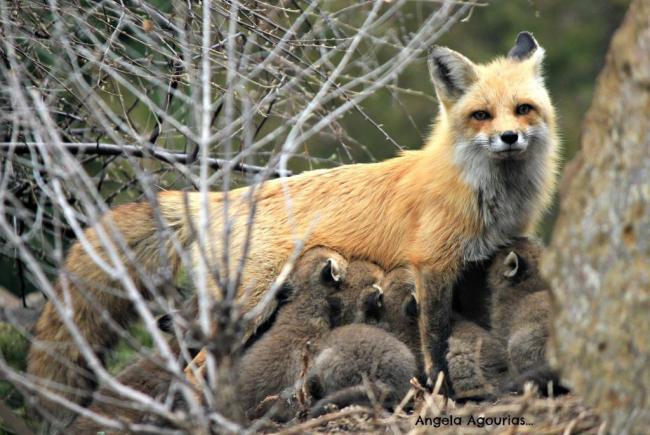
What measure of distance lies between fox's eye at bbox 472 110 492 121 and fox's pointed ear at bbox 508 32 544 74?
876 mm

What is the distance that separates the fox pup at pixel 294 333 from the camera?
7.78m

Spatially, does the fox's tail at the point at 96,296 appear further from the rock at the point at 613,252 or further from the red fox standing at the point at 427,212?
the rock at the point at 613,252

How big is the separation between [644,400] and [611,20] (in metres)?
27.6

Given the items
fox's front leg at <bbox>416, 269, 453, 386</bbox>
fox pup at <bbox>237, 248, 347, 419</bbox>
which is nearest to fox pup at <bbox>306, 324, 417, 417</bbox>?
fox pup at <bbox>237, 248, 347, 419</bbox>

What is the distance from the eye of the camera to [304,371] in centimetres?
748

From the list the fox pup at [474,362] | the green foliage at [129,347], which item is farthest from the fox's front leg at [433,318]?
the green foliage at [129,347]

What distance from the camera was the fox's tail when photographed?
8.30 metres

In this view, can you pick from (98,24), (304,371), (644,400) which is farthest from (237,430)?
(98,24)

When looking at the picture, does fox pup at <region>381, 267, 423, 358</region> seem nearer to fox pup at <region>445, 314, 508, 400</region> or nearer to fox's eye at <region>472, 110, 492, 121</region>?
fox pup at <region>445, 314, 508, 400</region>

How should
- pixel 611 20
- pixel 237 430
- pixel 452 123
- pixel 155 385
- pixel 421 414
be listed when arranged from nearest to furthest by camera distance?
pixel 237 430, pixel 421 414, pixel 155 385, pixel 452 123, pixel 611 20

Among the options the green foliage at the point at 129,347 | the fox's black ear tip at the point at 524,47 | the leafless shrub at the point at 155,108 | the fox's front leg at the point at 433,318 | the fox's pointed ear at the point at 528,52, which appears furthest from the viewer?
the green foliage at the point at 129,347

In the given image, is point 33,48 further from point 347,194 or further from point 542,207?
point 542,207

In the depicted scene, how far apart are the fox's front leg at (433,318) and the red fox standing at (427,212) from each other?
0.04 feet

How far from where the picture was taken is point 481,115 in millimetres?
Answer: 8922
